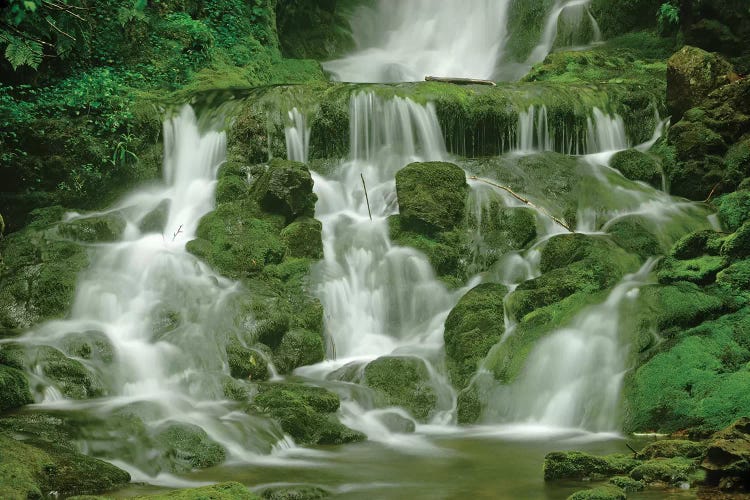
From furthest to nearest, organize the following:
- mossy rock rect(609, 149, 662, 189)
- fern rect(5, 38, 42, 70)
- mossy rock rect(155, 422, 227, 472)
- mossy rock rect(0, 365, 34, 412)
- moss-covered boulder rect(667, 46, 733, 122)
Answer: moss-covered boulder rect(667, 46, 733, 122) < mossy rock rect(609, 149, 662, 189) < mossy rock rect(0, 365, 34, 412) < mossy rock rect(155, 422, 227, 472) < fern rect(5, 38, 42, 70)

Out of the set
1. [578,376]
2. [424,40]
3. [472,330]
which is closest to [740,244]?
[578,376]

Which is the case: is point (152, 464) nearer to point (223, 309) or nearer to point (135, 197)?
point (223, 309)

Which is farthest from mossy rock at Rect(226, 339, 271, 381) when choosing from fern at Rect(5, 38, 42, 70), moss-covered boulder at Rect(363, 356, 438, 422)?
fern at Rect(5, 38, 42, 70)

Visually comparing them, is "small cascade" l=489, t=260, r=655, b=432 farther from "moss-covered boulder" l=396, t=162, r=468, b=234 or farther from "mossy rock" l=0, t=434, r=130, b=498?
"mossy rock" l=0, t=434, r=130, b=498

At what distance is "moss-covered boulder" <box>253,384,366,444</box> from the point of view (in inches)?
302

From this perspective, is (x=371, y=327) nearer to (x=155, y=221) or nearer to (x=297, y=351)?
(x=297, y=351)

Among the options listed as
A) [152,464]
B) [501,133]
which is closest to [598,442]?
[152,464]

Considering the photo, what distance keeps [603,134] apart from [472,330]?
22.7 ft

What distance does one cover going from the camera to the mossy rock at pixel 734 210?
431 inches

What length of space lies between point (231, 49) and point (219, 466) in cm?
1334

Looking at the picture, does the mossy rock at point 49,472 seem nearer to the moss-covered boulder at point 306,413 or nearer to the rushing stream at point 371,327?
the rushing stream at point 371,327

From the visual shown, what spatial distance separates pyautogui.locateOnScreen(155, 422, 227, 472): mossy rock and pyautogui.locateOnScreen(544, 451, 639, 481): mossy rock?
2825 millimetres

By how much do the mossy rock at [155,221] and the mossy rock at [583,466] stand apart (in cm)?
841

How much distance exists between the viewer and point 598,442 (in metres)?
7.26
